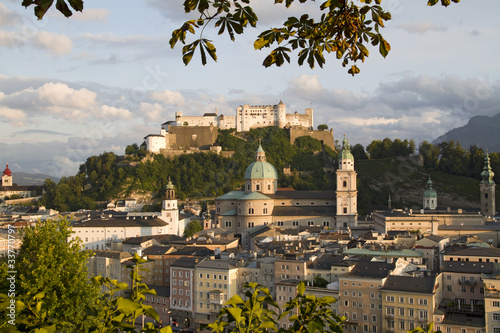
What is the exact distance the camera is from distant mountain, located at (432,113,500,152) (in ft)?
333

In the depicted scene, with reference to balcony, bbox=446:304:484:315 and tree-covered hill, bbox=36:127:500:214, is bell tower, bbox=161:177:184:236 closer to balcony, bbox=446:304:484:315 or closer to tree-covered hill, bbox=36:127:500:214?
tree-covered hill, bbox=36:127:500:214

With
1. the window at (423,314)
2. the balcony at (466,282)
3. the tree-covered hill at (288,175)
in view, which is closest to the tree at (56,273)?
the window at (423,314)

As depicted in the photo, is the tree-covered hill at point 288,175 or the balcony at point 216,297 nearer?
the balcony at point 216,297

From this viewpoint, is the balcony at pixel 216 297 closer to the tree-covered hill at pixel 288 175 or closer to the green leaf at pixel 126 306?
the green leaf at pixel 126 306

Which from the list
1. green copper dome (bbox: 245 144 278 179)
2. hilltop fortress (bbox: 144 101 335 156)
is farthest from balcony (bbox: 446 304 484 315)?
hilltop fortress (bbox: 144 101 335 156)

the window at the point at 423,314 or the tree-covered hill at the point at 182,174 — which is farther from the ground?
the tree-covered hill at the point at 182,174

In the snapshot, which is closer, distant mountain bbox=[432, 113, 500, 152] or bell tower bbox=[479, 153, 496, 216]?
bell tower bbox=[479, 153, 496, 216]

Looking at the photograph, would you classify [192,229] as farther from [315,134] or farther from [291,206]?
[315,134]

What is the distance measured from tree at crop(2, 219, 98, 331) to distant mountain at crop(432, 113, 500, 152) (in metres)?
94.5

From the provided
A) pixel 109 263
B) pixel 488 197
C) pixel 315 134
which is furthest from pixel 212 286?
pixel 315 134

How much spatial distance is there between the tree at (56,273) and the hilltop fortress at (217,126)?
77.4 m

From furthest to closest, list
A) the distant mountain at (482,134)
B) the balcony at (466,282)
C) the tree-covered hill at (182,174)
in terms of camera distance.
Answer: the distant mountain at (482,134) < the tree-covered hill at (182,174) < the balcony at (466,282)

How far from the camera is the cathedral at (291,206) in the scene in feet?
→ 200

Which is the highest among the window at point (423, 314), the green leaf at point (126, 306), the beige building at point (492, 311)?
the green leaf at point (126, 306)
